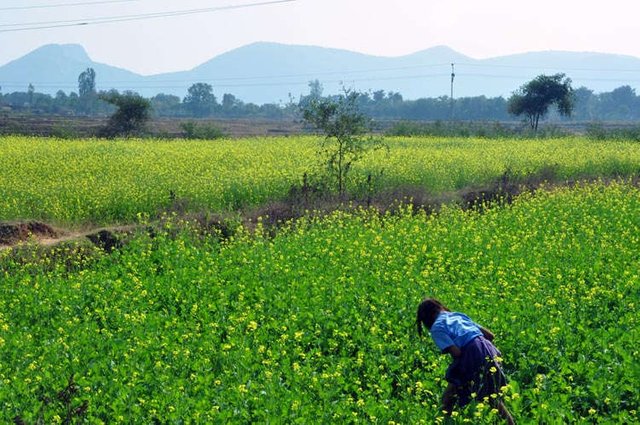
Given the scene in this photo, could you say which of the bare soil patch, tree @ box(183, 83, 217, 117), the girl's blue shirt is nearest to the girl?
the girl's blue shirt

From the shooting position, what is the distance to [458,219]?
60.4 feet

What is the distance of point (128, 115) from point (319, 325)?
Result: 45851 mm

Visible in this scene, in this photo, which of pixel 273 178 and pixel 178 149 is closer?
pixel 273 178

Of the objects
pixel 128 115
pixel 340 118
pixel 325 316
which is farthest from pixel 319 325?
pixel 128 115

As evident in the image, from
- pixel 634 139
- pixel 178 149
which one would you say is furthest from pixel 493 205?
pixel 634 139

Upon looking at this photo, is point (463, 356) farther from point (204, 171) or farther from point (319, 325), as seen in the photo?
point (204, 171)

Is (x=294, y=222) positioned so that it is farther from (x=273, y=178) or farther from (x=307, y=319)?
(x=307, y=319)

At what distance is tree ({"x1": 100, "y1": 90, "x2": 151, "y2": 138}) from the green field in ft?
108

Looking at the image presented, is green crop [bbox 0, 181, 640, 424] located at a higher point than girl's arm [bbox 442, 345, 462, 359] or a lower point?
lower

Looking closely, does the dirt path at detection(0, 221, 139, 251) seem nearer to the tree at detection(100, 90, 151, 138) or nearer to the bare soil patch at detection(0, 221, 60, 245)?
the bare soil patch at detection(0, 221, 60, 245)

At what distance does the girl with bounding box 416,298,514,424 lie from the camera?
761 cm

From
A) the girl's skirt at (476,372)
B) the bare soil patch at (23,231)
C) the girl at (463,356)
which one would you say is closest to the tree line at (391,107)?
the bare soil patch at (23,231)

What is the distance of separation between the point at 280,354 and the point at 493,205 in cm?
1242

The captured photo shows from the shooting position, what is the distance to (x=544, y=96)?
6141 centimetres
